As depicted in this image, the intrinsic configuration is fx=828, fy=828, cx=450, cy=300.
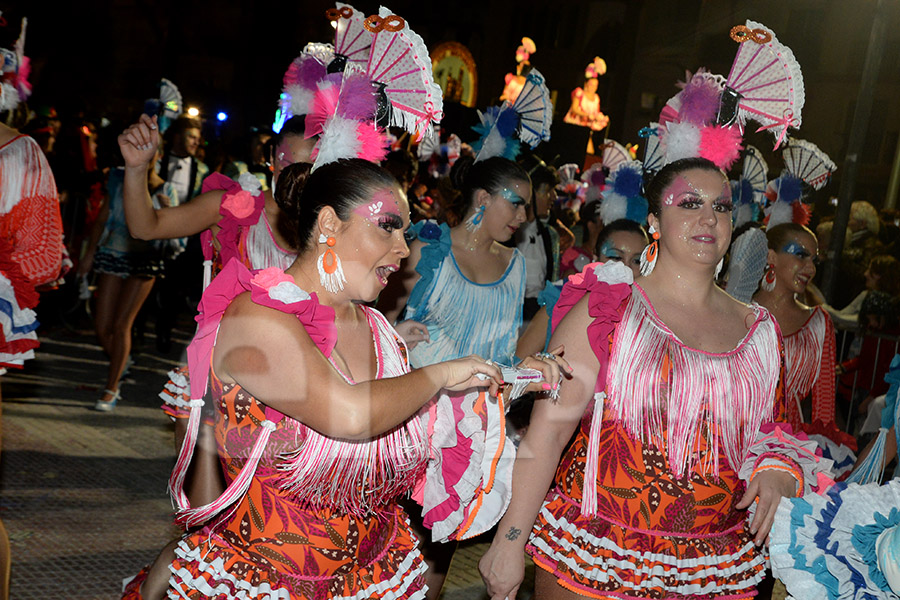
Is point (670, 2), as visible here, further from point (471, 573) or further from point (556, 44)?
point (556, 44)

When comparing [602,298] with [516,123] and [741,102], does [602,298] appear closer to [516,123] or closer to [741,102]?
[741,102]

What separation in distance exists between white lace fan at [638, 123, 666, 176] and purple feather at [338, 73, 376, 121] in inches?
43.8

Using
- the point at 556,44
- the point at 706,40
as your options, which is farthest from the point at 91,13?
the point at 706,40

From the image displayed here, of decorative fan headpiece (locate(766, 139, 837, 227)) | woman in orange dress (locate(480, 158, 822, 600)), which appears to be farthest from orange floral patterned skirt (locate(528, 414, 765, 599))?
decorative fan headpiece (locate(766, 139, 837, 227))

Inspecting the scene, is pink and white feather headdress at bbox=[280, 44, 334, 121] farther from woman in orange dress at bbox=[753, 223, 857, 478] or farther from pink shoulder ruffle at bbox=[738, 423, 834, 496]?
woman in orange dress at bbox=[753, 223, 857, 478]

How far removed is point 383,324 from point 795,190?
10.6ft

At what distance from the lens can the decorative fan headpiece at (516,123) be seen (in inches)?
189

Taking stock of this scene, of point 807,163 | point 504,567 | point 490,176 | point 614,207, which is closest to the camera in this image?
point 504,567

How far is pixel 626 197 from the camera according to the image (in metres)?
5.01

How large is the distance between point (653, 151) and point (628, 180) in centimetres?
211

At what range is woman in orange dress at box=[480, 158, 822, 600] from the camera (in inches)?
92.6

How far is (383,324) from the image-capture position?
2432 millimetres

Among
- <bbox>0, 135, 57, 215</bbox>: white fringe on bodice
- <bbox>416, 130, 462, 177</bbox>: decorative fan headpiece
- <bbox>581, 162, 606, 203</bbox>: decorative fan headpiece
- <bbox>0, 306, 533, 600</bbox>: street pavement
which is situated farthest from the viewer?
<bbox>416, 130, 462, 177</bbox>: decorative fan headpiece

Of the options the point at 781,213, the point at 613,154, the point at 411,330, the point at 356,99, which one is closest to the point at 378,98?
the point at 356,99
